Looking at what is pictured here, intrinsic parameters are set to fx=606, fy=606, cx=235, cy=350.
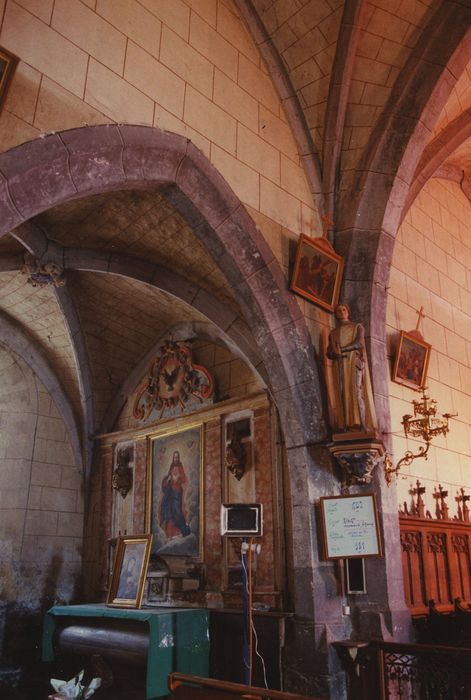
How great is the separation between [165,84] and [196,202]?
3.49 feet

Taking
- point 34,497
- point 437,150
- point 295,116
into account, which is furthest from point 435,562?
point 34,497

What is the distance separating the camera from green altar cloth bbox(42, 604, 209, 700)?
231 inches

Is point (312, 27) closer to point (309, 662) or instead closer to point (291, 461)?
point (291, 461)

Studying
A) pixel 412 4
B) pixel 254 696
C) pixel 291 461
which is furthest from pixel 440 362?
pixel 254 696

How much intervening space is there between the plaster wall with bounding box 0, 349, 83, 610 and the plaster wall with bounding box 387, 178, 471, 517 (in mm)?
5230

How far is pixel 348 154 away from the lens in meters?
6.84

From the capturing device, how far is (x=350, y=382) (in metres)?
5.79

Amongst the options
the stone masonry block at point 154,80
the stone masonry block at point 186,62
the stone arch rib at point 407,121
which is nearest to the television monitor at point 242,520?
the stone arch rib at point 407,121

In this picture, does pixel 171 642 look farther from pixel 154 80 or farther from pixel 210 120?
pixel 154 80

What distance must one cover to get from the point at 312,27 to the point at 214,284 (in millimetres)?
3075

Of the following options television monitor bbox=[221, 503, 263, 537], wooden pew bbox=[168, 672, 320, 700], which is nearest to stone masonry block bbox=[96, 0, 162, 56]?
television monitor bbox=[221, 503, 263, 537]

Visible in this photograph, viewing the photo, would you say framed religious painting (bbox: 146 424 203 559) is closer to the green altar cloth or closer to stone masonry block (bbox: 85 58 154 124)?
the green altar cloth

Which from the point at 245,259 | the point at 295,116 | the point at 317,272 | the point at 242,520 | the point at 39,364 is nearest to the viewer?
the point at 242,520

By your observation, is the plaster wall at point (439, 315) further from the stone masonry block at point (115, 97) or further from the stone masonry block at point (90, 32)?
the stone masonry block at point (90, 32)
